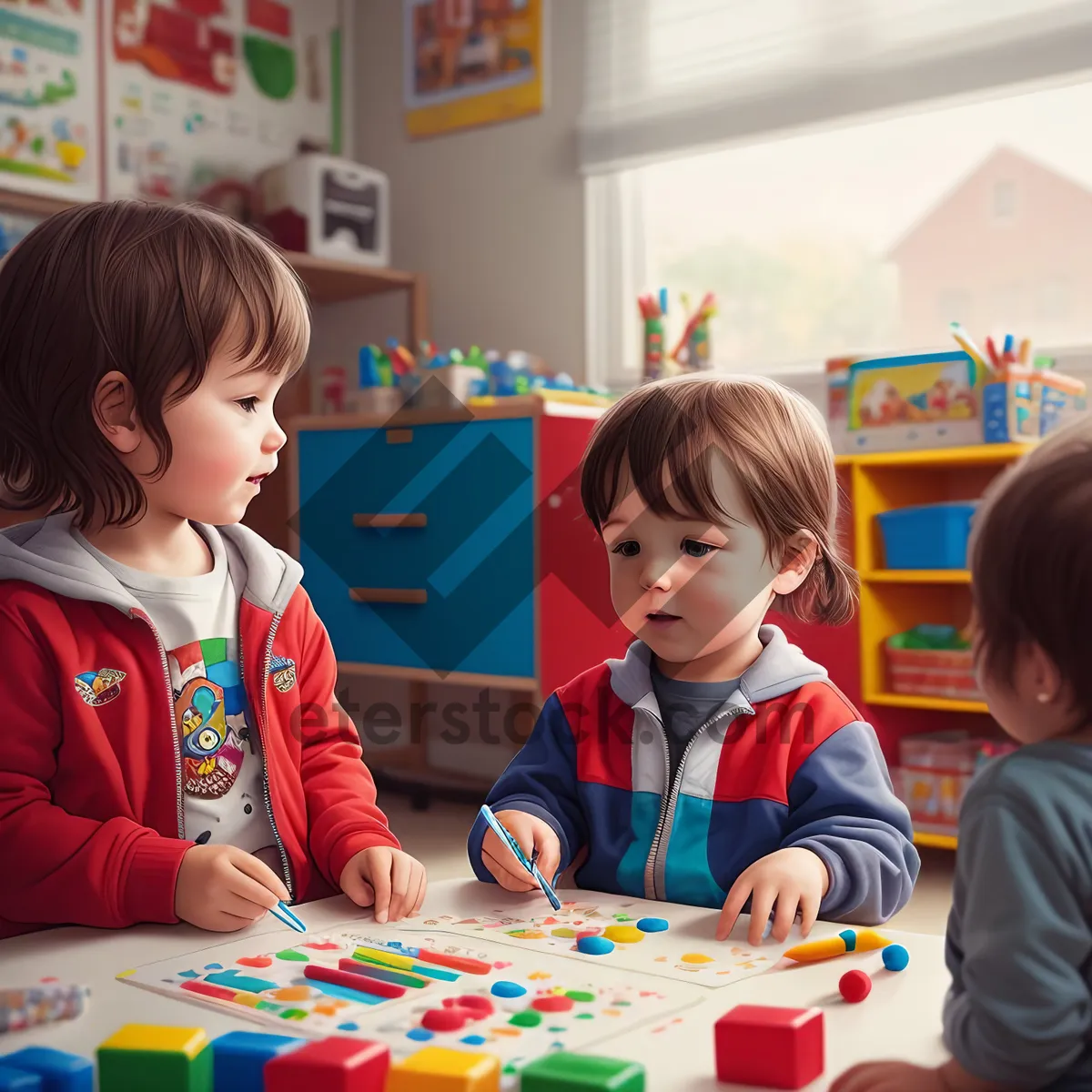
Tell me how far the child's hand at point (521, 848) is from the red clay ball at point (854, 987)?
26 cm

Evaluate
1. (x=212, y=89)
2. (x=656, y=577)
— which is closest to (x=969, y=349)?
(x=656, y=577)

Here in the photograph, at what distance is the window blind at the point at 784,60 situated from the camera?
247cm

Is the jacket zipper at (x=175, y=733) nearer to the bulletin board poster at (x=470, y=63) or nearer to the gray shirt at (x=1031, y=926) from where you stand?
the gray shirt at (x=1031, y=926)

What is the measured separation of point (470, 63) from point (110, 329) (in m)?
2.70

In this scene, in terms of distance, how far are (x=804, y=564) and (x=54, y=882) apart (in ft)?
1.91

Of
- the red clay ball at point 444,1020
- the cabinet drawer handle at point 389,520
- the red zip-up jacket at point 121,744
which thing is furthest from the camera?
the cabinet drawer handle at point 389,520

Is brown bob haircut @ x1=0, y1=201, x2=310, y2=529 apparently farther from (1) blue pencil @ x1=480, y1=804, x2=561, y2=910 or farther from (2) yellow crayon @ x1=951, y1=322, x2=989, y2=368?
(2) yellow crayon @ x1=951, y1=322, x2=989, y2=368

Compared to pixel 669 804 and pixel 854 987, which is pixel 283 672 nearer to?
pixel 669 804

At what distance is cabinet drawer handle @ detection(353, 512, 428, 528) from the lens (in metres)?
2.60

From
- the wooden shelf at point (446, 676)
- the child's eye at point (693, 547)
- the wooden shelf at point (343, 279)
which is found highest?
the wooden shelf at point (343, 279)

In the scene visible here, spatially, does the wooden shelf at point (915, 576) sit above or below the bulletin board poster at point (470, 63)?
below

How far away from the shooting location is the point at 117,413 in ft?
2.93

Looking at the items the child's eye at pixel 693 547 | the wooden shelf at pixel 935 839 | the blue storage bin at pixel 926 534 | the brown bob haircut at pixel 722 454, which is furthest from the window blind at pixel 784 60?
the child's eye at pixel 693 547

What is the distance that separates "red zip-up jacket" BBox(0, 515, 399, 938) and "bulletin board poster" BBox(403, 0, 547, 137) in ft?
8.26
